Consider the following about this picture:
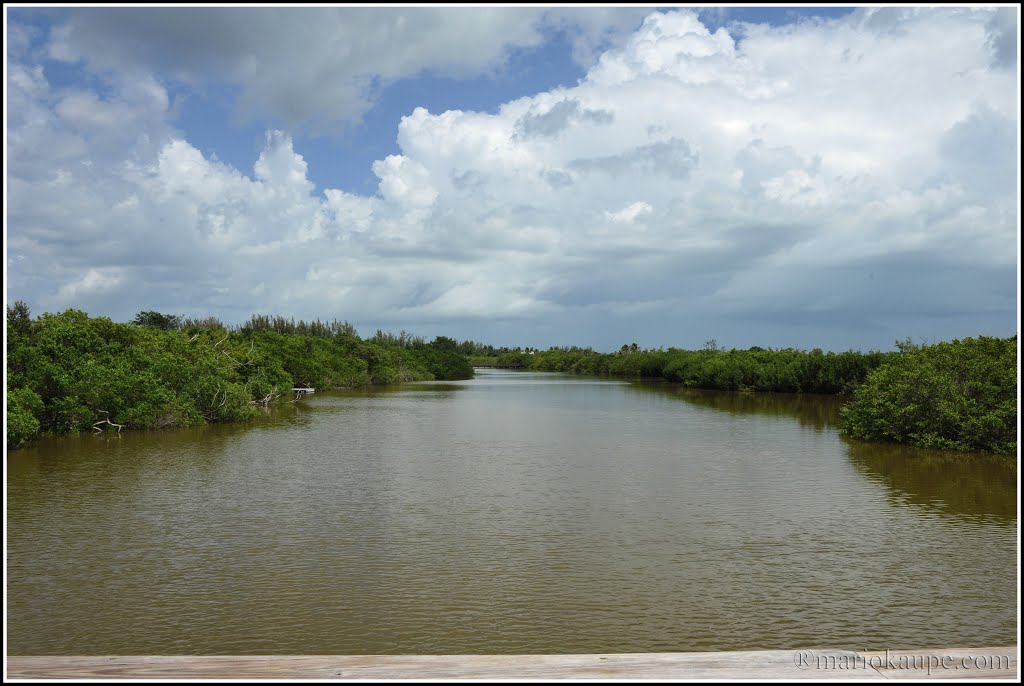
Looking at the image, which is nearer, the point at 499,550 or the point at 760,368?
the point at 499,550

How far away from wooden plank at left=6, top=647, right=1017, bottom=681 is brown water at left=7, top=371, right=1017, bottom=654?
2.74 metres

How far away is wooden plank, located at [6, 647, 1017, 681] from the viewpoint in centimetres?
318

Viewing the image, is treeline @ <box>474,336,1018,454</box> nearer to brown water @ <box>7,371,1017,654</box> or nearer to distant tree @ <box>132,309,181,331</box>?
brown water @ <box>7,371,1017,654</box>

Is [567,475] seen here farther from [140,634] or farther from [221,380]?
[221,380]

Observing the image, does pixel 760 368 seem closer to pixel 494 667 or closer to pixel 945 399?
pixel 945 399

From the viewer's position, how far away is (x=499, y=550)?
8.79 metres

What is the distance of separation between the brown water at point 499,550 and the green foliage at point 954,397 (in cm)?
85

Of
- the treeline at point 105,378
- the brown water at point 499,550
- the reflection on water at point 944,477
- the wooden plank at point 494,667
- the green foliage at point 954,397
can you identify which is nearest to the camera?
the wooden plank at point 494,667

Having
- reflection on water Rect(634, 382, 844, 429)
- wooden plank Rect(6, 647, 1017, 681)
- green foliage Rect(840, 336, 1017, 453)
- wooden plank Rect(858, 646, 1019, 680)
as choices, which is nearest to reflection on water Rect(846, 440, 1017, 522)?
green foliage Rect(840, 336, 1017, 453)

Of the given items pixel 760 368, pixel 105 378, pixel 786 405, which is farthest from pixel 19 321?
pixel 760 368

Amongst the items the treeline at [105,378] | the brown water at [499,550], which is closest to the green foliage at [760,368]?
the brown water at [499,550]

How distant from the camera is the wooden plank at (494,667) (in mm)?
3178

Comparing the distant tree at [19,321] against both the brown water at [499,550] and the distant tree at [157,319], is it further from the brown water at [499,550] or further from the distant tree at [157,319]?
the distant tree at [157,319]

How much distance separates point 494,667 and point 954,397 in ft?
55.0
